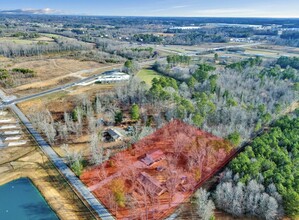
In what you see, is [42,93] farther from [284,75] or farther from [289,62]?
[289,62]

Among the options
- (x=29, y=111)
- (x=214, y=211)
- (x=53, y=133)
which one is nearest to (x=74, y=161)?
(x=53, y=133)

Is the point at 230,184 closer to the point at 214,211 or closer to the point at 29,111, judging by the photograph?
the point at 214,211

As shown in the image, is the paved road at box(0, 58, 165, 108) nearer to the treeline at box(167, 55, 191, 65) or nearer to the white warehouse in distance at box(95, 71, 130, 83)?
the white warehouse in distance at box(95, 71, 130, 83)

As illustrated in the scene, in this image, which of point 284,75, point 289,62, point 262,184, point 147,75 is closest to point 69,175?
point 262,184

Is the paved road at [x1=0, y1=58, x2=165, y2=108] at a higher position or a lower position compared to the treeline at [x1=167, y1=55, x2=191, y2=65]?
lower

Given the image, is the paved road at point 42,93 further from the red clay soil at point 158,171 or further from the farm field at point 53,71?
the red clay soil at point 158,171

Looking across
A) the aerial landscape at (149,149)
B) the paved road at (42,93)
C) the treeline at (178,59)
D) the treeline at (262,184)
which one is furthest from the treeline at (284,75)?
the paved road at (42,93)

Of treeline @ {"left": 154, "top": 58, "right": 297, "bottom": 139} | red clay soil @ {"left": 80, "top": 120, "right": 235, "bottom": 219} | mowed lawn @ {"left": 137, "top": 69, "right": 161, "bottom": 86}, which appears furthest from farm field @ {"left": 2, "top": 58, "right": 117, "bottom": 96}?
red clay soil @ {"left": 80, "top": 120, "right": 235, "bottom": 219}
